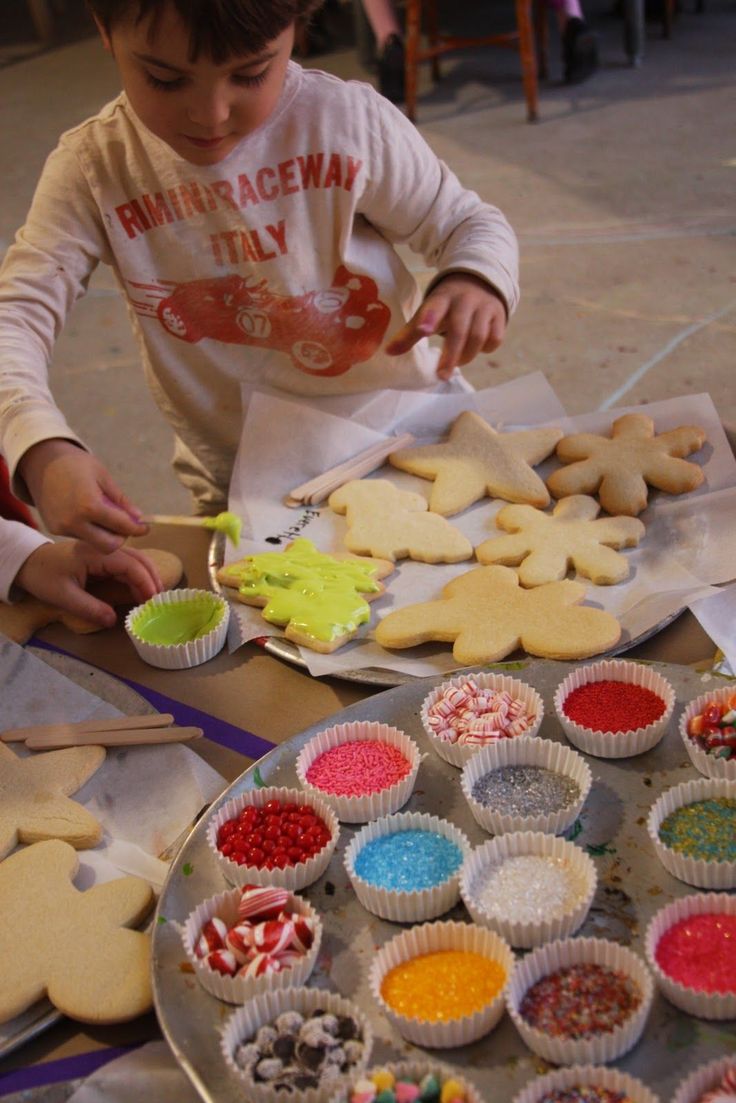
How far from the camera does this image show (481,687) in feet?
3.81

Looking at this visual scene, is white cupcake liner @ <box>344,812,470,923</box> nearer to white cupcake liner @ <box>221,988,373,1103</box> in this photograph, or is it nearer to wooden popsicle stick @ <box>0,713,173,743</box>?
white cupcake liner @ <box>221,988,373,1103</box>

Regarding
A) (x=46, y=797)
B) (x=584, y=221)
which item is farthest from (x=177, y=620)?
Answer: (x=584, y=221)

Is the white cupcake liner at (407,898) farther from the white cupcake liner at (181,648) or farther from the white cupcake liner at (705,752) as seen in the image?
the white cupcake liner at (181,648)

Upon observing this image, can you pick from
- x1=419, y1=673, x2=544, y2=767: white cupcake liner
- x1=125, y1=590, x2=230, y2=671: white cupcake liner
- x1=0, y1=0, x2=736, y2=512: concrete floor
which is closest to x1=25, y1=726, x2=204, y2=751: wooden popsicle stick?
x1=125, y1=590, x2=230, y2=671: white cupcake liner

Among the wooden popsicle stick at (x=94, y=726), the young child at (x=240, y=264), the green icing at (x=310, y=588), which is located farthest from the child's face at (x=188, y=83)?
the wooden popsicle stick at (x=94, y=726)

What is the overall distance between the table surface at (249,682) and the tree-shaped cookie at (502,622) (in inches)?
2.3

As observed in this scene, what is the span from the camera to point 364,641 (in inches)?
51.3

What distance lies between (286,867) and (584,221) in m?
3.38

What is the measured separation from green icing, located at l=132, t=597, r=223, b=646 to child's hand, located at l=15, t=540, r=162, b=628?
4 centimetres

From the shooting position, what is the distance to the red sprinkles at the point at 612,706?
109 centimetres

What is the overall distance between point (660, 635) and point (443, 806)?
0.33 metres

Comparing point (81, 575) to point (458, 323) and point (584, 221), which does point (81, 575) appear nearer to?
point (458, 323)

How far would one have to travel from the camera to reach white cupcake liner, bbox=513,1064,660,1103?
2.51ft

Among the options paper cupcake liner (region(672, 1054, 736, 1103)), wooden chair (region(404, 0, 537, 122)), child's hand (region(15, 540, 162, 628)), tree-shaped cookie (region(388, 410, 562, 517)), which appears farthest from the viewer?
wooden chair (region(404, 0, 537, 122))
